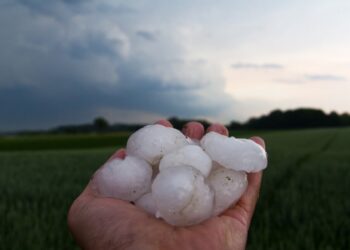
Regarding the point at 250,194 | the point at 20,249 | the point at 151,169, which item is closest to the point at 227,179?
the point at 250,194

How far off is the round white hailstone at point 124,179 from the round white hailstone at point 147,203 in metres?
0.03

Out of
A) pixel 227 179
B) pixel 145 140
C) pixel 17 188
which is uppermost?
pixel 145 140

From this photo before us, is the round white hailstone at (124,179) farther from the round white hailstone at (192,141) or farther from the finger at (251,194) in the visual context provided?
the finger at (251,194)

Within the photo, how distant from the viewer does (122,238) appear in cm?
200

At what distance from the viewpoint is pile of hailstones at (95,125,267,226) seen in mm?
2029

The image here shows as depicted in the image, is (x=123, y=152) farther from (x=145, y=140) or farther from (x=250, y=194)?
(x=250, y=194)

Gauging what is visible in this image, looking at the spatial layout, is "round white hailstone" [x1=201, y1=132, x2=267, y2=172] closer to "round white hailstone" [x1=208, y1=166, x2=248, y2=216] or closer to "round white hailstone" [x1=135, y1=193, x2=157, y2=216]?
"round white hailstone" [x1=208, y1=166, x2=248, y2=216]

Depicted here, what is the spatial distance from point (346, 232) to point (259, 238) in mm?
929

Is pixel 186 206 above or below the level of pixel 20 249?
above

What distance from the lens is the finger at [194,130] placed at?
8.87 ft

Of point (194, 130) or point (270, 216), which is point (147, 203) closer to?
point (194, 130)

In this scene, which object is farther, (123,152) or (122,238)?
(123,152)

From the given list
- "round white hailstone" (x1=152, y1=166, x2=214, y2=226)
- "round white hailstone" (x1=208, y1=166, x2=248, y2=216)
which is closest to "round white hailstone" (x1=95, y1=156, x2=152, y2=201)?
"round white hailstone" (x1=152, y1=166, x2=214, y2=226)

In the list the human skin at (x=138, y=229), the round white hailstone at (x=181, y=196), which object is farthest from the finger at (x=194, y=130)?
the round white hailstone at (x=181, y=196)
